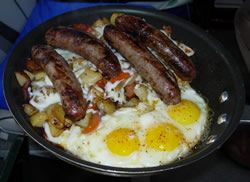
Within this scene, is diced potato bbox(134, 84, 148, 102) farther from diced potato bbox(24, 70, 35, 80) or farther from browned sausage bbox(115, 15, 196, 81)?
diced potato bbox(24, 70, 35, 80)

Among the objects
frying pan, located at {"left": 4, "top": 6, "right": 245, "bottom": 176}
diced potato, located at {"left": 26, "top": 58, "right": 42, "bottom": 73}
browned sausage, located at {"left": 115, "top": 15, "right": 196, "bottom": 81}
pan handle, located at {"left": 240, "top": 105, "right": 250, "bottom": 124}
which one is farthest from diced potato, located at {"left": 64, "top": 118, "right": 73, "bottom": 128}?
pan handle, located at {"left": 240, "top": 105, "right": 250, "bottom": 124}

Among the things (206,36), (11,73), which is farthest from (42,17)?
(206,36)

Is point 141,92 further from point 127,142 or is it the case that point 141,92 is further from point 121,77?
point 127,142

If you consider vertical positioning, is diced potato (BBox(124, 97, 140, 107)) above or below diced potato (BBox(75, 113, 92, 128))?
below

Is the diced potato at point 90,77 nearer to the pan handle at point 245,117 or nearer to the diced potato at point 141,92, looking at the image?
the diced potato at point 141,92

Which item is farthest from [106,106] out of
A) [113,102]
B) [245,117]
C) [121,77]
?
[245,117]

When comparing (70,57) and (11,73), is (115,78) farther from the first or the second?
(11,73)
